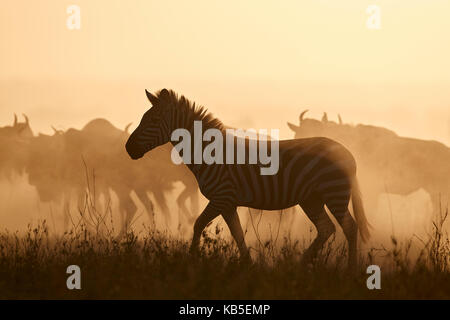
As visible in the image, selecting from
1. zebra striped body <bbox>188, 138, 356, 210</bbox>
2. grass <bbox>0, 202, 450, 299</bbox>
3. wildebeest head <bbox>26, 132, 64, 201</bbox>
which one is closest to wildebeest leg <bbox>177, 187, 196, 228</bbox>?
wildebeest head <bbox>26, 132, 64, 201</bbox>

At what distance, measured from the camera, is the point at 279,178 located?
436 inches

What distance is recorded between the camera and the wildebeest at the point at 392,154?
16.9 meters

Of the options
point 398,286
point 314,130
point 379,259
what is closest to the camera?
point 398,286

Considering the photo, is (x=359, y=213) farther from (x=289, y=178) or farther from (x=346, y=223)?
(x=289, y=178)

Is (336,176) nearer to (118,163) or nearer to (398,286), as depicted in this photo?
(398,286)

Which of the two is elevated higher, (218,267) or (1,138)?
(1,138)

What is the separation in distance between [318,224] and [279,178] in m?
0.78

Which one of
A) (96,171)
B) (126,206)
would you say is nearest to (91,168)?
(96,171)

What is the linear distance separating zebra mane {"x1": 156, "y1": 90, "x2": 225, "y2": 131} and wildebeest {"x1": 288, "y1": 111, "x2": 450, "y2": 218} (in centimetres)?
612

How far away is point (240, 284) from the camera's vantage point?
27.0ft

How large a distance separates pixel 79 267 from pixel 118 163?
8866mm

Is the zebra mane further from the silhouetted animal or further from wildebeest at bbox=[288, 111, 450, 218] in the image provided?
the silhouetted animal

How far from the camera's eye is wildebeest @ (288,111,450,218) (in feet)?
55.5
